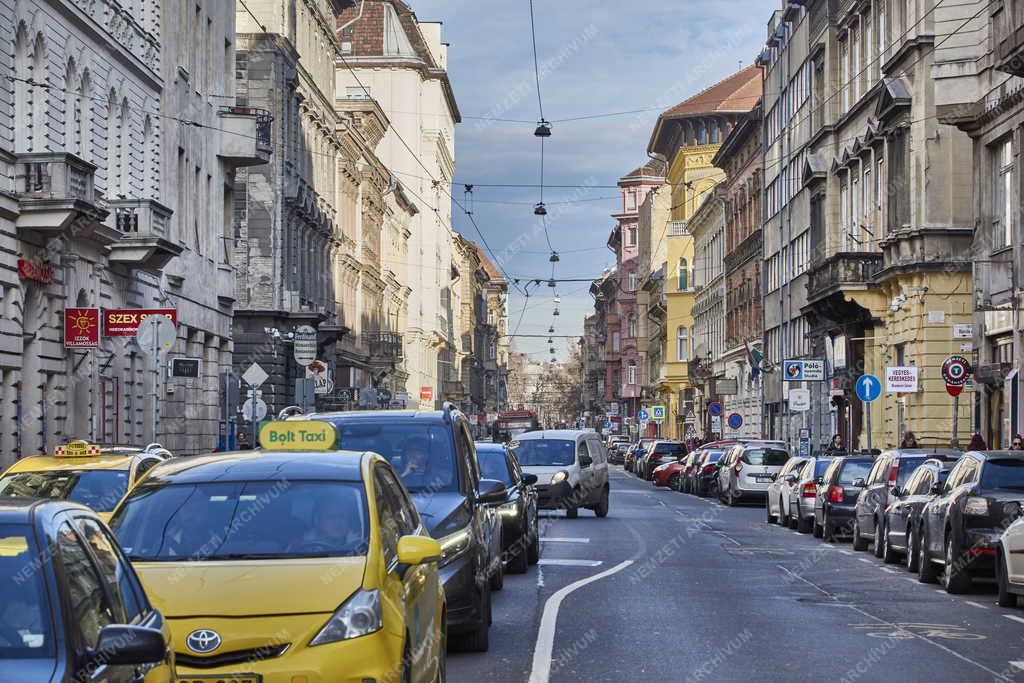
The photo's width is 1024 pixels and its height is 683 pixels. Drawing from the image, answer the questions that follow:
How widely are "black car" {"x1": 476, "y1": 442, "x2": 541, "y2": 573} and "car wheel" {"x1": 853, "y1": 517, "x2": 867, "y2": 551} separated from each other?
19.3 feet

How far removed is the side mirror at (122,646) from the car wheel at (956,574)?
47.6ft

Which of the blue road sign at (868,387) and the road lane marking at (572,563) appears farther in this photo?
the blue road sign at (868,387)

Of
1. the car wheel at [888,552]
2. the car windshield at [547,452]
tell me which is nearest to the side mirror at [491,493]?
the car wheel at [888,552]

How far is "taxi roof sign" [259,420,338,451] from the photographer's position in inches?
458

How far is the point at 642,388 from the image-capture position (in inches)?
5359

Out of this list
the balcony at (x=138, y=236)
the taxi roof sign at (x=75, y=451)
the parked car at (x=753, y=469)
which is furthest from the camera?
the parked car at (x=753, y=469)

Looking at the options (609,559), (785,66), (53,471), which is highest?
(785,66)

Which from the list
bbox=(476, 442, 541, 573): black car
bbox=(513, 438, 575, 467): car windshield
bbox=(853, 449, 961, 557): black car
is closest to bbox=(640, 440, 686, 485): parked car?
bbox=(513, 438, 575, 467): car windshield

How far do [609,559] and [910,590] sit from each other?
511 cm

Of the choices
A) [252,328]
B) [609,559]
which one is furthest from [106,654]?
[252,328]

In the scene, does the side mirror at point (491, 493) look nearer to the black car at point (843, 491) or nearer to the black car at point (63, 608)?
the black car at point (63, 608)

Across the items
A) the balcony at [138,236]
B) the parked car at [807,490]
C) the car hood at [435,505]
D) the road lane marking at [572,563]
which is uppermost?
the balcony at [138,236]

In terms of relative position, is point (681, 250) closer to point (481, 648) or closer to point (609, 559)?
point (609, 559)

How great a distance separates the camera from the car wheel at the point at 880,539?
24.5m
